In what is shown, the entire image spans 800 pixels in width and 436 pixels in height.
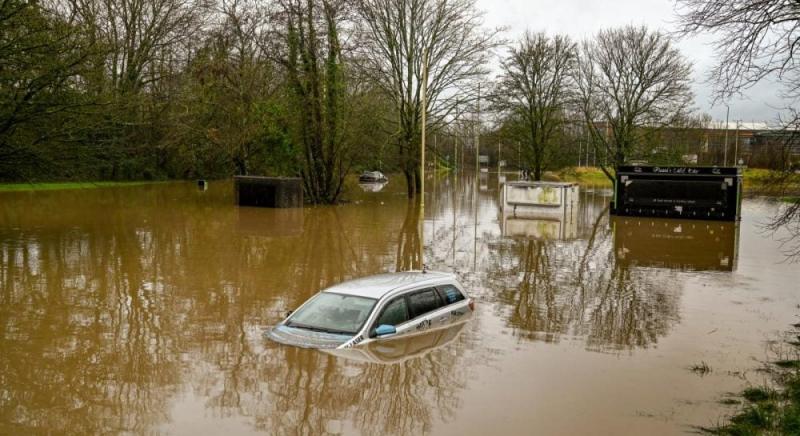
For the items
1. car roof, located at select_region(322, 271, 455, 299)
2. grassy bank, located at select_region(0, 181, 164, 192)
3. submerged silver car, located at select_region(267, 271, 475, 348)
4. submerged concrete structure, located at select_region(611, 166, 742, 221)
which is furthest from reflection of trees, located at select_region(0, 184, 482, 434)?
grassy bank, located at select_region(0, 181, 164, 192)

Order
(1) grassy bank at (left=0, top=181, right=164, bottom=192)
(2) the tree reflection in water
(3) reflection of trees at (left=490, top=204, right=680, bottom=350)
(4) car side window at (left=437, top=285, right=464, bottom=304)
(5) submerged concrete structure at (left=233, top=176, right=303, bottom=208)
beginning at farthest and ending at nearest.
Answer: (1) grassy bank at (left=0, top=181, right=164, bottom=192)
(5) submerged concrete structure at (left=233, top=176, right=303, bottom=208)
(3) reflection of trees at (left=490, top=204, right=680, bottom=350)
(4) car side window at (left=437, top=285, right=464, bottom=304)
(2) the tree reflection in water

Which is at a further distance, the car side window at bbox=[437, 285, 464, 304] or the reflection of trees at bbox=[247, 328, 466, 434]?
the car side window at bbox=[437, 285, 464, 304]

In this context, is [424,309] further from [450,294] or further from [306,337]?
[306,337]

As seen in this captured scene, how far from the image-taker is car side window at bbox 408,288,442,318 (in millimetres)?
11438

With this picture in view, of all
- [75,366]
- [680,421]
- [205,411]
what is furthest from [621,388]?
[75,366]

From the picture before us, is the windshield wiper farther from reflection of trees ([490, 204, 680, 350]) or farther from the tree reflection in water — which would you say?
reflection of trees ([490, 204, 680, 350])

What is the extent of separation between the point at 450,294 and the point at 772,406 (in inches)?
218

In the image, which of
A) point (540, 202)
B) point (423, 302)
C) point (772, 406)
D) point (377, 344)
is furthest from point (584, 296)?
point (540, 202)

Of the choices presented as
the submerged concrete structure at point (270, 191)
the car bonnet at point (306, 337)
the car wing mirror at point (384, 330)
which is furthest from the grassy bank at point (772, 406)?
the submerged concrete structure at point (270, 191)

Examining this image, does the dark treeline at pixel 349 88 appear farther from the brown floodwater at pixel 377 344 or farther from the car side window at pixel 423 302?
the car side window at pixel 423 302

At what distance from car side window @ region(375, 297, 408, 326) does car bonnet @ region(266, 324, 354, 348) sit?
0.67 meters

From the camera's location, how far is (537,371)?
1006 cm

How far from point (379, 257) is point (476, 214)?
16053 mm

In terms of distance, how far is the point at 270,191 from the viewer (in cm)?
3519
